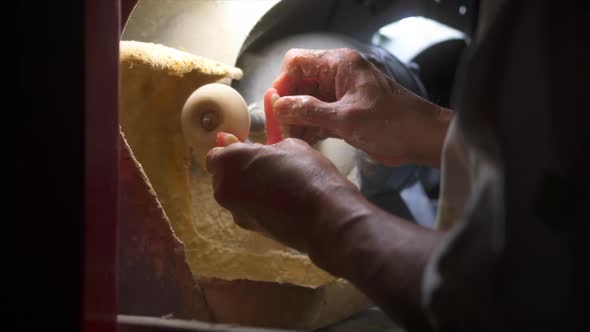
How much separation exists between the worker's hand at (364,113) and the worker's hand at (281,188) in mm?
220

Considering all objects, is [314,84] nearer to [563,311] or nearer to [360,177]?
[360,177]

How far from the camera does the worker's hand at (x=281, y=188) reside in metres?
0.81

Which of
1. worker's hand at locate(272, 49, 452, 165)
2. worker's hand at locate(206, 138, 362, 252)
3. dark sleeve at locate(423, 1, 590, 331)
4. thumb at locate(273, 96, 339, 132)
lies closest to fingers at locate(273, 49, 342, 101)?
worker's hand at locate(272, 49, 452, 165)

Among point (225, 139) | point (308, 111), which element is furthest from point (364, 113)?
point (225, 139)

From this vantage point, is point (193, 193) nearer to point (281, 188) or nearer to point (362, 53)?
point (362, 53)

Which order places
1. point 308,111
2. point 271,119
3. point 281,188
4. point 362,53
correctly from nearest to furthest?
point 281,188, point 308,111, point 271,119, point 362,53

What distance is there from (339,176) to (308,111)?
34cm

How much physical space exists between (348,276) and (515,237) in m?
0.23

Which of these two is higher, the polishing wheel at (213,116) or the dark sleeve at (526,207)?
the dark sleeve at (526,207)

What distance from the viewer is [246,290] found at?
1555 millimetres

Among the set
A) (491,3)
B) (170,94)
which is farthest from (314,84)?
(491,3)

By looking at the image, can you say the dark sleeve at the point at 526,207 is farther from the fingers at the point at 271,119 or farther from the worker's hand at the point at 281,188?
the fingers at the point at 271,119

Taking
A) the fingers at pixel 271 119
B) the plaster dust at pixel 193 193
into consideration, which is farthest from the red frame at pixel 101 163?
the plaster dust at pixel 193 193

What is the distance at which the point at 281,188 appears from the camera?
2.86 ft
